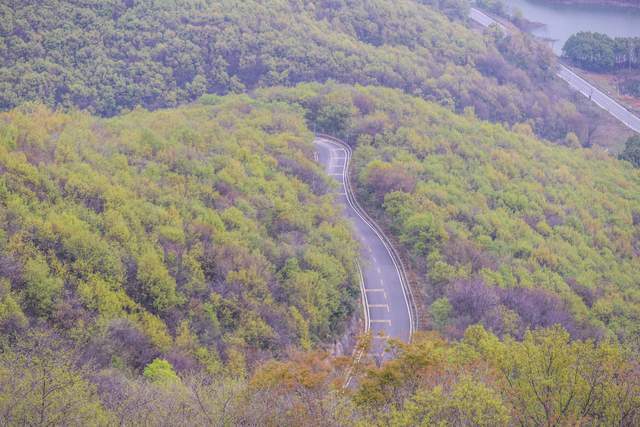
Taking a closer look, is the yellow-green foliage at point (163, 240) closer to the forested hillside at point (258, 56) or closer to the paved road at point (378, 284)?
the paved road at point (378, 284)

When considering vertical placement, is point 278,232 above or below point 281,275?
below

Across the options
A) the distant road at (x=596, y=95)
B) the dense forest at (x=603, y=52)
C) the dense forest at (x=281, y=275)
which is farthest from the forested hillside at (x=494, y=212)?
the dense forest at (x=603, y=52)

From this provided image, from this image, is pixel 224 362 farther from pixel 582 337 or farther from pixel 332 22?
pixel 332 22

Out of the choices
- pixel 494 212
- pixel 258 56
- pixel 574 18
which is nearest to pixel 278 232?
pixel 494 212

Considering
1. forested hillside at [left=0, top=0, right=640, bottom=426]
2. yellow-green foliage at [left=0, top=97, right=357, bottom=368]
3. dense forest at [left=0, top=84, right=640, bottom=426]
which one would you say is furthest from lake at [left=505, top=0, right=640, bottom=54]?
yellow-green foliage at [left=0, top=97, right=357, bottom=368]

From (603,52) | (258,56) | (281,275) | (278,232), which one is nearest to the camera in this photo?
(281,275)

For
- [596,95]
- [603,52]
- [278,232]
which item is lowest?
[278,232]

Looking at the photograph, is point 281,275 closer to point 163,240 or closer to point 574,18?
point 163,240

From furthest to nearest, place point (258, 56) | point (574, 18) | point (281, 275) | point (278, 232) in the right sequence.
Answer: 1. point (574, 18)
2. point (258, 56)
3. point (278, 232)
4. point (281, 275)

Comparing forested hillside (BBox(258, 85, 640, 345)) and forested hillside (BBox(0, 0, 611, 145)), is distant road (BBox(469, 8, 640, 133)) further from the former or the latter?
forested hillside (BBox(258, 85, 640, 345))
